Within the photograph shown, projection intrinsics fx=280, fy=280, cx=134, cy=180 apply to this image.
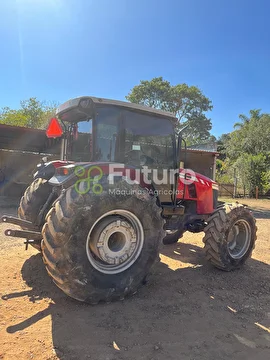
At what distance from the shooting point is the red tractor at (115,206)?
3057 mm

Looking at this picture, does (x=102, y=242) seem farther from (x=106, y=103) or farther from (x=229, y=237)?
(x=229, y=237)

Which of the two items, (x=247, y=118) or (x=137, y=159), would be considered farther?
(x=247, y=118)

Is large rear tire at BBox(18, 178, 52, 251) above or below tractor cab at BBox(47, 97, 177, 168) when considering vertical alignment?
below

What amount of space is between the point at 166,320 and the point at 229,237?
229 centimetres

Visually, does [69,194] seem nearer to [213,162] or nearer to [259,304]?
[259,304]

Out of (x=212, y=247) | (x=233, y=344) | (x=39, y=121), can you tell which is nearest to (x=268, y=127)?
(x=39, y=121)

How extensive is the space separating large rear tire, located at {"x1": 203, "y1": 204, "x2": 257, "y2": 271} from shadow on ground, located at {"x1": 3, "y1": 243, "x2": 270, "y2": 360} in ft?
1.04

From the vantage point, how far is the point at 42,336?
8.77 ft

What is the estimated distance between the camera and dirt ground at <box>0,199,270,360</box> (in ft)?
8.43

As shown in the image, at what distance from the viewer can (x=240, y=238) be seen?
16.8 ft

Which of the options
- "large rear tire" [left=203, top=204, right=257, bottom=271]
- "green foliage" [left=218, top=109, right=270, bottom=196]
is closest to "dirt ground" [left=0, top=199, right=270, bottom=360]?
"large rear tire" [left=203, top=204, right=257, bottom=271]

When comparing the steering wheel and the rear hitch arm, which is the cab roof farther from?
the rear hitch arm

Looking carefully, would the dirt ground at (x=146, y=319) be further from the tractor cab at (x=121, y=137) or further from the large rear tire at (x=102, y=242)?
the tractor cab at (x=121, y=137)

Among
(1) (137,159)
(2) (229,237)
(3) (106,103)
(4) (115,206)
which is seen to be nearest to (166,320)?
(4) (115,206)
